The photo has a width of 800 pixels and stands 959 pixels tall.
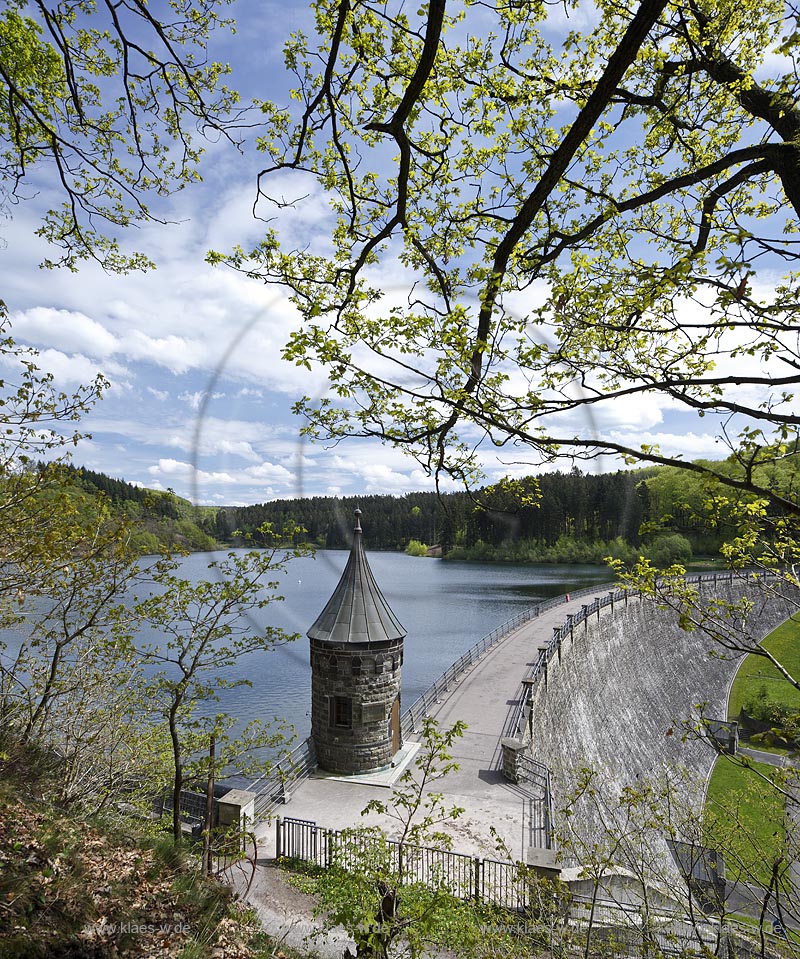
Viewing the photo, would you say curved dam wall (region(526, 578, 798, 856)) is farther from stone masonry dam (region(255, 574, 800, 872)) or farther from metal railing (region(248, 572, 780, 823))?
metal railing (region(248, 572, 780, 823))

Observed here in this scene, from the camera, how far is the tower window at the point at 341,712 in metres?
14.4

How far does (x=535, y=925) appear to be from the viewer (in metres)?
6.60

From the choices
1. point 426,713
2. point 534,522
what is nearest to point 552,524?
point 534,522

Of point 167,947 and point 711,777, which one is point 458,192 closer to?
point 167,947

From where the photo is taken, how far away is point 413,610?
1879 inches

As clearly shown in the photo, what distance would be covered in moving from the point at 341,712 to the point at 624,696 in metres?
21.9

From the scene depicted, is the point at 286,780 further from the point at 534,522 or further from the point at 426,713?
the point at 534,522

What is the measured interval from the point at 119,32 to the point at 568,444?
4748mm

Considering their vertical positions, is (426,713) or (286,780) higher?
(286,780)

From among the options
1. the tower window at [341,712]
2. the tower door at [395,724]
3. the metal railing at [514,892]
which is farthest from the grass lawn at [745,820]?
the tower window at [341,712]

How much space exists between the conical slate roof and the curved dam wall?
632 cm

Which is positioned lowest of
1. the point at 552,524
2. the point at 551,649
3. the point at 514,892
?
the point at 514,892

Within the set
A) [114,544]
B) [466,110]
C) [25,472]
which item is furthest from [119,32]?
[114,544]

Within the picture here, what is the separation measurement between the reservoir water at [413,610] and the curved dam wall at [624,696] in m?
6.57
